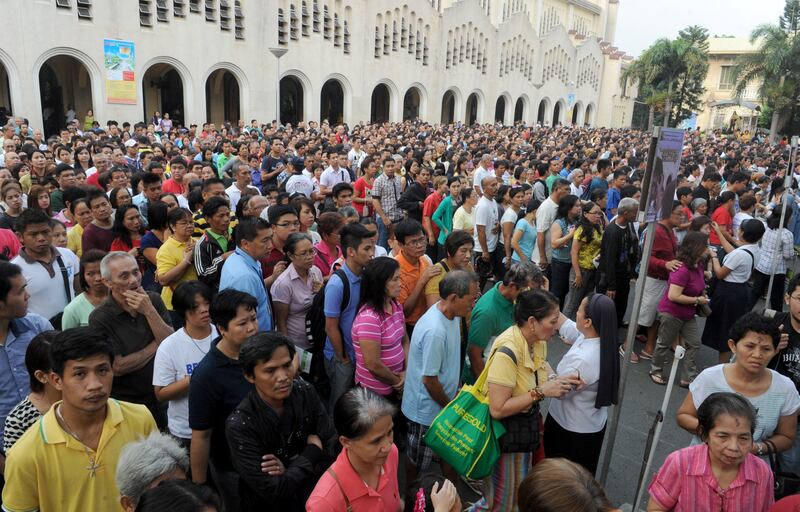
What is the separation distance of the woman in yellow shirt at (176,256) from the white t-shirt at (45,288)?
2.10 feet

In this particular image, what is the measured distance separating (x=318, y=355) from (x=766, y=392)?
9.05 ft

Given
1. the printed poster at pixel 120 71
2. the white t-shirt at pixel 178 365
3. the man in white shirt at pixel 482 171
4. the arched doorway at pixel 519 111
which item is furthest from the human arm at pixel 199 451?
the arched doorway at pixel 519 111

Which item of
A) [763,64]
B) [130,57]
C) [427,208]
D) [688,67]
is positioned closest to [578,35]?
[688,67]

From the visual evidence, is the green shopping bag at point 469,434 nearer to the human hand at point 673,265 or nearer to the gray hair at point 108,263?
the gray hair at point 108,263

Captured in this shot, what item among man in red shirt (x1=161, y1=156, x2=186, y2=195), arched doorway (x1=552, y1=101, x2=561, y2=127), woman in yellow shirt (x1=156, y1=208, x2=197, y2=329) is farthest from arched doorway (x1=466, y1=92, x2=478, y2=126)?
woman in yellow shirt (x1=156, y1=208, x2=197, y2=329)

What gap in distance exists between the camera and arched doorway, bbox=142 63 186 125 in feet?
87.9

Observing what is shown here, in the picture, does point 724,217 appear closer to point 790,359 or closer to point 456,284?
point 790,359

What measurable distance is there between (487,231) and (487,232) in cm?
1

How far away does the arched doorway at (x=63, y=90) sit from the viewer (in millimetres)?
24625

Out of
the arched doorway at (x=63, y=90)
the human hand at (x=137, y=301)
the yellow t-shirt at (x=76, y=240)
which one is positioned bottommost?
the yellow t-shirt at (x=76, y=240)

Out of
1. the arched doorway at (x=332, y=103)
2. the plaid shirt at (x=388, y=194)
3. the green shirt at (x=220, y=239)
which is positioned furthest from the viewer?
the arched doorway at (x=332, y=103)

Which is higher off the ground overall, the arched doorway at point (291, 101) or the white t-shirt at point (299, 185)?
the arched doorway at point (291, 101)

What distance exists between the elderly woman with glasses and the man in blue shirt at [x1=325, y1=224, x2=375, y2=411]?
0.29 metres

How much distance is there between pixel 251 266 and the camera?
12.7 ft
